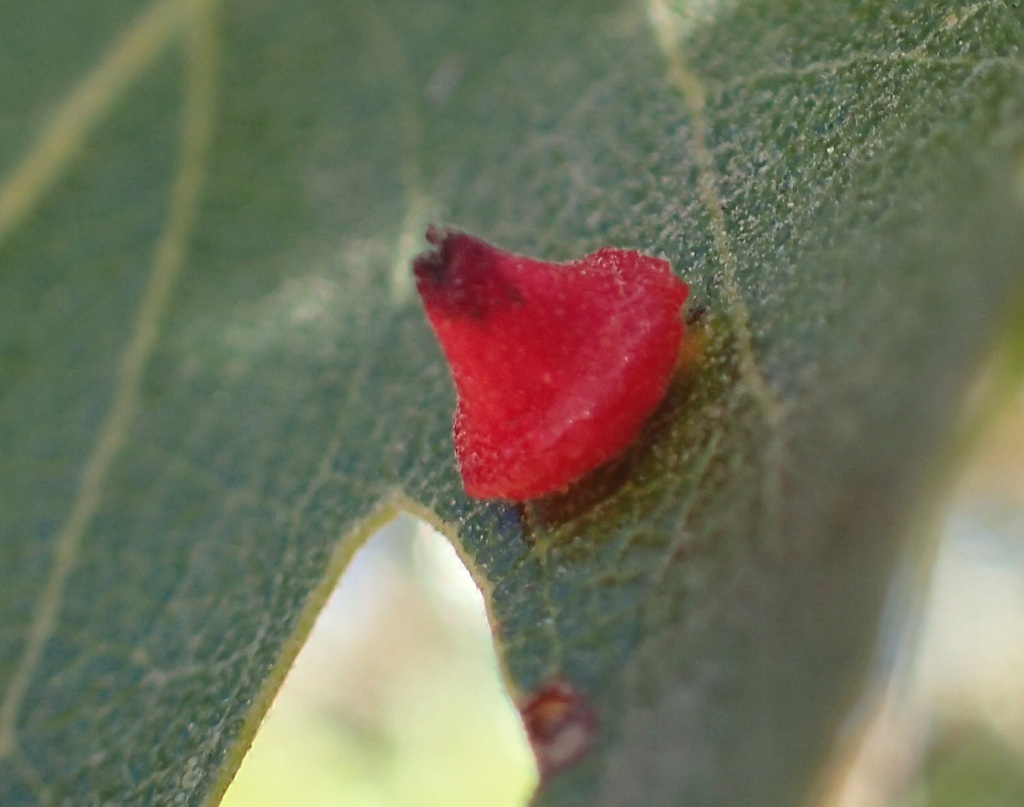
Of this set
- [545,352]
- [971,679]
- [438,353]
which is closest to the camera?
[545,352]

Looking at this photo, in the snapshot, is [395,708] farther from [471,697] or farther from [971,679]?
[971,679]

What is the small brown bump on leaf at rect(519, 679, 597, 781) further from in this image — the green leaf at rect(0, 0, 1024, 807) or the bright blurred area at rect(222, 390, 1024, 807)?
the bright blurred area at rect(222, 390, 1024, 807)

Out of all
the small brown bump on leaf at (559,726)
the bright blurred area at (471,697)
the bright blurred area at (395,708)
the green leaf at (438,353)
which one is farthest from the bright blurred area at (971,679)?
the small brown bump on leaf at (559,726)

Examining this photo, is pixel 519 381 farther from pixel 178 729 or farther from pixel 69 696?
pixel 69 696

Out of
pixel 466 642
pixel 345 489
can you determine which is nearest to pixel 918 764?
pixel 466 642

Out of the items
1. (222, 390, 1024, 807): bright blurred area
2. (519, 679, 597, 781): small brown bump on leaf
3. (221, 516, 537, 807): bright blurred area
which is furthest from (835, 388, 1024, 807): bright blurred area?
(519, 679, 597, 781): small brown bump on leaf

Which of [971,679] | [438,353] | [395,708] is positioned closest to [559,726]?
[438,353]

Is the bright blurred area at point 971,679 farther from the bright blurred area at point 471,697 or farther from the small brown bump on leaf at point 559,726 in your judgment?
the small brown bump on leaf at point 559,726
